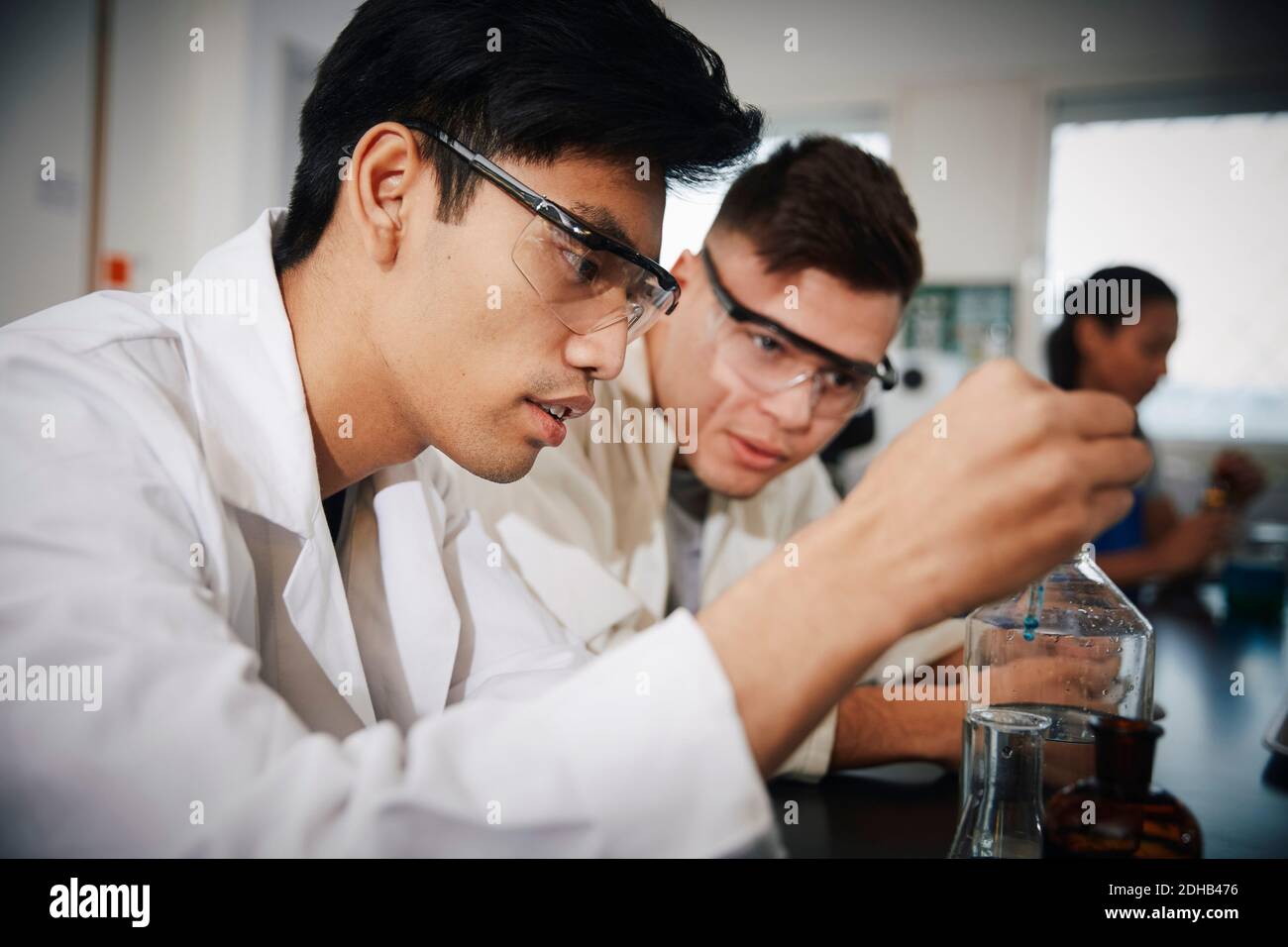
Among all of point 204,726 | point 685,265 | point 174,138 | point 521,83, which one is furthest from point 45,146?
point 204,726

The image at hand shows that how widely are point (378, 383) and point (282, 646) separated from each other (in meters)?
0.29

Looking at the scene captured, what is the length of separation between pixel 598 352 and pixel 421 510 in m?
0.32

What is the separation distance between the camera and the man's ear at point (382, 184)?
914mm

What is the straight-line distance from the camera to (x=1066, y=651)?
0.91 metres

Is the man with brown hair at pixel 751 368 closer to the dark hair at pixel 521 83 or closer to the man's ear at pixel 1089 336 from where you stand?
the dark hair at pixel 521 83

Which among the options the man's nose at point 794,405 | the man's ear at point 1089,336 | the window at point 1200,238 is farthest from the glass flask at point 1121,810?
the window at point 1200,238

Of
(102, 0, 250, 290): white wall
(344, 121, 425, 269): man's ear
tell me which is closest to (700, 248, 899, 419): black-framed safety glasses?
(344, 121, 425, 269): man's ear

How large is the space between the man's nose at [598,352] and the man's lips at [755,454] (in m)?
0.64

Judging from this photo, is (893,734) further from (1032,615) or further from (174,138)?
(174,138)

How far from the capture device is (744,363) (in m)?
1.57

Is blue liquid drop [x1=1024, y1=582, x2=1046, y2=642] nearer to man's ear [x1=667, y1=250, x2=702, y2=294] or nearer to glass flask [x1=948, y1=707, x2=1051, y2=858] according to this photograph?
glass flask [x1=948, y1=707, x2=1051, y2=858]

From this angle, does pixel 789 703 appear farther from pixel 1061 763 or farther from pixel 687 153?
pixel 687 153

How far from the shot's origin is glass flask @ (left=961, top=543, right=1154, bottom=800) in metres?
0.91
